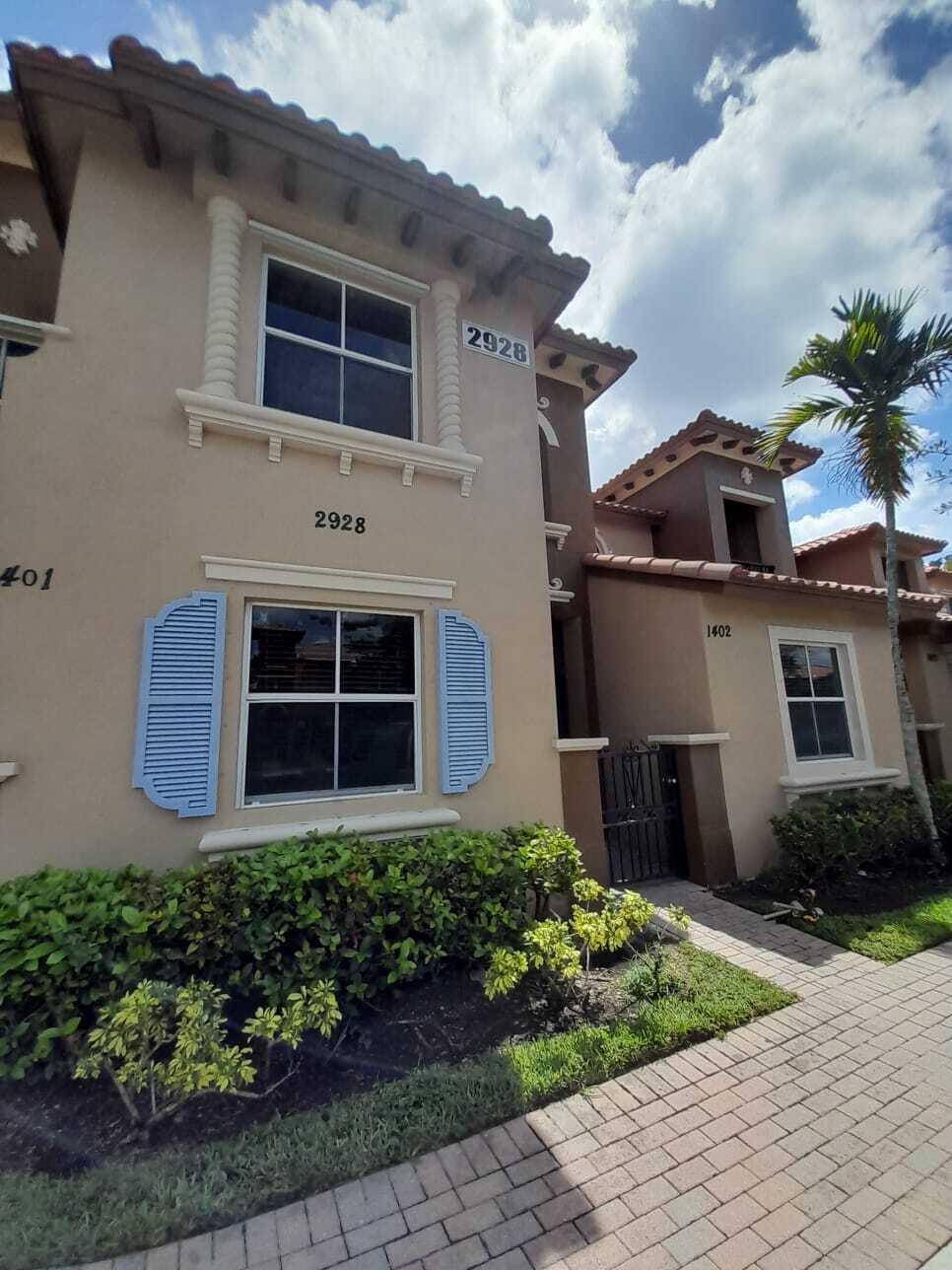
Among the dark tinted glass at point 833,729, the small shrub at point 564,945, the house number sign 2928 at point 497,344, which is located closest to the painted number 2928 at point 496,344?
the house number sign 2928 at point 497,344

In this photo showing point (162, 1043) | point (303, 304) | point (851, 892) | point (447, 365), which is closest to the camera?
point (162, 1043)

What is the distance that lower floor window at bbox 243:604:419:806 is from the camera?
461cm

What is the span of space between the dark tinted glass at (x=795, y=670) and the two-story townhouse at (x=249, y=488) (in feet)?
14.0

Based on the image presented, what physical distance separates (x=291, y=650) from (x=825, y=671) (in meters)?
8.24

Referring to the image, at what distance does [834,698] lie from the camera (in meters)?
8.64

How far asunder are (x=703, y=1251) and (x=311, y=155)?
→ 8071mm

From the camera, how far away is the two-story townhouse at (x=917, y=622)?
10219 millimetres

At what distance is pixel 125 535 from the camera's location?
14.3 feet

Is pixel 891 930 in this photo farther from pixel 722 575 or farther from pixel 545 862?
pixel 722 575

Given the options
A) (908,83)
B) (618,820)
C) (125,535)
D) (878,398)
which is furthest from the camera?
(878,398)

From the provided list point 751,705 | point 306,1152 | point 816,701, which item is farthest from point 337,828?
point 816,701

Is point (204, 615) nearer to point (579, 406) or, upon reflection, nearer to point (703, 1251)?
point (703, 1251)

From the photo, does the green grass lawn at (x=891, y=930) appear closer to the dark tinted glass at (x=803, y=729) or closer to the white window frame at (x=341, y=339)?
Result: the dark tinted glass at (x=803, y=729)

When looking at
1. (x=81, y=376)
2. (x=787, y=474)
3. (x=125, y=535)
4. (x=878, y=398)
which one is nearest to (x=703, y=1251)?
(x=125, y=535)
